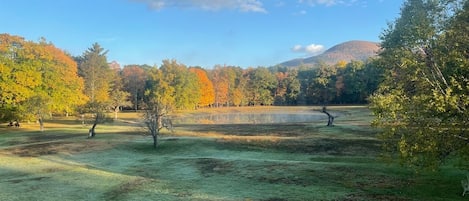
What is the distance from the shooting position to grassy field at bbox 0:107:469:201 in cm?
1564

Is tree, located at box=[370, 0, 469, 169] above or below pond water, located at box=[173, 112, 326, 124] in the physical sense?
above

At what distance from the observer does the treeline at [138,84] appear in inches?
1898

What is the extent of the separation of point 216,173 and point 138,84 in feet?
337

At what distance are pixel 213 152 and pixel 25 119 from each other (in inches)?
1232

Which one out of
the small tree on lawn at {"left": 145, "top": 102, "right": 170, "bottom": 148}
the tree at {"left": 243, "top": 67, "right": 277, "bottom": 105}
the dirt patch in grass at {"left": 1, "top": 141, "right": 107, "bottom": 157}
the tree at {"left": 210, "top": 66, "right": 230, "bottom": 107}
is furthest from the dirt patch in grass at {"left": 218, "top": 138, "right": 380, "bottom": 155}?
the tree at {"left": 243, "top": 67, "right": 277, "bottom": 105}

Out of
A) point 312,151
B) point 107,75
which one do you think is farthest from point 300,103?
point 312,151

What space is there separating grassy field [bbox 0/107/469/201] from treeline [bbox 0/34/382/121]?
12.7m

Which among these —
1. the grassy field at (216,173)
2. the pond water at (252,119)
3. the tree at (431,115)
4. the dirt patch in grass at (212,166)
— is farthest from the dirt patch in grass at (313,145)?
the pond water at (252,119)

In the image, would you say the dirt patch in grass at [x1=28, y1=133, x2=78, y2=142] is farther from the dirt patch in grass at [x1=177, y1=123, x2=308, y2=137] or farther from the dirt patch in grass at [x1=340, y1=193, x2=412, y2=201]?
the dirt patch in grass at [x1=340, y1=193, x2=412, y2=201]

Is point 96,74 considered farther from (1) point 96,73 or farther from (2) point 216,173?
(2) point 216,173

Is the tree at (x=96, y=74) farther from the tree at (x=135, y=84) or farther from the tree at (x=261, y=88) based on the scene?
the tree at (x=261, y=88)

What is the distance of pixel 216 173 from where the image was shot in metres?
20.5

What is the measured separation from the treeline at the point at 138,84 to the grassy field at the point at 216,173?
12.7m

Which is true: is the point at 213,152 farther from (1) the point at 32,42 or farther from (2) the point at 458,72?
(1) the point at 32,42
